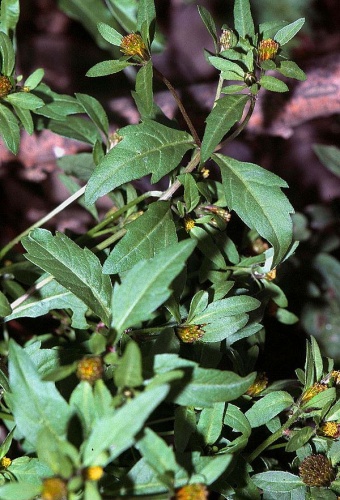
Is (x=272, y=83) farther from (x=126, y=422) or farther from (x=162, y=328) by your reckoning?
(x=126, y=422)

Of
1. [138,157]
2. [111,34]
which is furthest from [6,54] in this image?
[138,157]

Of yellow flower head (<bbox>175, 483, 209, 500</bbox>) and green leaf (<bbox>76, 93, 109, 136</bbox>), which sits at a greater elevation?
green leaf (<bbox>76, 93, 109, 136</bbox>)

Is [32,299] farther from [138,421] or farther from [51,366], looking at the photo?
[138,421]

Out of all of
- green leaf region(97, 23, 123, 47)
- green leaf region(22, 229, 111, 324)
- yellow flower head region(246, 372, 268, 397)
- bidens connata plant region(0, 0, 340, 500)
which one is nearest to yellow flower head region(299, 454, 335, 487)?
bidens connata plant region(0, 0, 340, 500)

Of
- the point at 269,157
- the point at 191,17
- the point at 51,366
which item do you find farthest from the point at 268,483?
the point at 191,17

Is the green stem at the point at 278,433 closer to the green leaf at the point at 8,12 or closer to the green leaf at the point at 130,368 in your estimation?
the green leaf at the point at 130,368

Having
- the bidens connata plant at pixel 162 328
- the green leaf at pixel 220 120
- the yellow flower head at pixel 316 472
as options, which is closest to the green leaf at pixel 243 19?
the bidens connata plant at pixel 162 328

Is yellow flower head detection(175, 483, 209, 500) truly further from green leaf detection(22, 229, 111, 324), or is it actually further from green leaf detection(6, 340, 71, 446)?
green leaf detection(22, 229, 111, 324)
